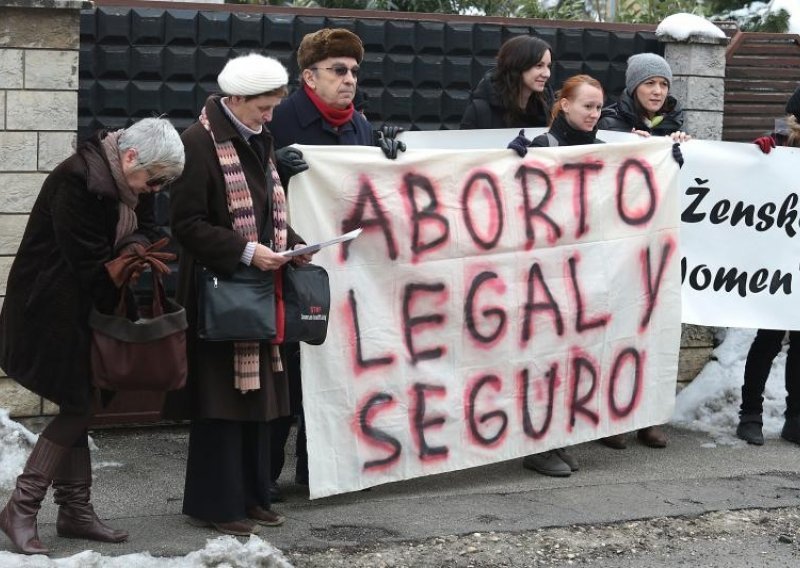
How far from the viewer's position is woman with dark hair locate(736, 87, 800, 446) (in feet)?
25.2

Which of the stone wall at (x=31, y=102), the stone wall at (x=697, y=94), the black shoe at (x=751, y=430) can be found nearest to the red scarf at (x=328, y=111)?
the stone wall at (x=31, y=102)

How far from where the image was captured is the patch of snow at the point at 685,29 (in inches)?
342

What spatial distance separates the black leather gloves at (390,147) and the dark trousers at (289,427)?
92 centimetres

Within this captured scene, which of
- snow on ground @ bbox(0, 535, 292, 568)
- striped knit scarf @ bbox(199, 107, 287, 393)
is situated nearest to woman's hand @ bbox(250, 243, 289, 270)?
striped knit scarf @ bbox(199, 107, 287, 393)

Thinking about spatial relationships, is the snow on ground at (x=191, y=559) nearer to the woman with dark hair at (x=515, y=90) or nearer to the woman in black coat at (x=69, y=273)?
the woman in black coat at (x=69, y=273)

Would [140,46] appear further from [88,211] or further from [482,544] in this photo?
[482,544]

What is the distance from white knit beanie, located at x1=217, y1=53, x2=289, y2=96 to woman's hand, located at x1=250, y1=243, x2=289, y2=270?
611 mm

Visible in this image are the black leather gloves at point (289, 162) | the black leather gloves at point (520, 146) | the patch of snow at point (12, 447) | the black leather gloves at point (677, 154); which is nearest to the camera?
the black leather gloves at point (289, 162)

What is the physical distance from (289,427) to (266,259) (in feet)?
3.78

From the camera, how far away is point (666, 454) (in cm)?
739

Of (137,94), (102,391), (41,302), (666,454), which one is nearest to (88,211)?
(41,302)

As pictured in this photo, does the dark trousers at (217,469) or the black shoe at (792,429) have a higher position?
the dark trousers at (217,469)

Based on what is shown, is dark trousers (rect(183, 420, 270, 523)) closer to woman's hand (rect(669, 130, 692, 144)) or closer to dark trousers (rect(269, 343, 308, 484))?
dark trousers (rect(269, 343, 308, 484))

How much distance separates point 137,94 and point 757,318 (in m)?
3.51
